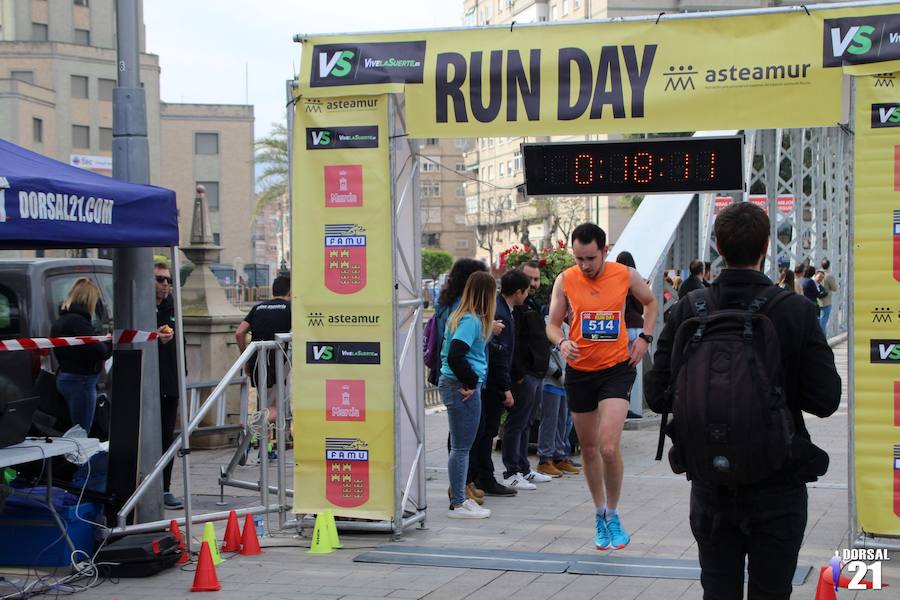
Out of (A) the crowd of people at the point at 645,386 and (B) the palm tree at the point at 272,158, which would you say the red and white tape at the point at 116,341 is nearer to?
(A) the crowd of people at the point at 645,386

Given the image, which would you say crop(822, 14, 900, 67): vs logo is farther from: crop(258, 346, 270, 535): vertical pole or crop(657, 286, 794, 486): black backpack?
crop(258, 346, 270, 535): vertical pole

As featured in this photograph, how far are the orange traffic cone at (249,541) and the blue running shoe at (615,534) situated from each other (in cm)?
235

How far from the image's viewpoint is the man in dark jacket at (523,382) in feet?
32.8

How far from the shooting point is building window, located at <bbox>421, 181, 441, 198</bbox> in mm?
101250

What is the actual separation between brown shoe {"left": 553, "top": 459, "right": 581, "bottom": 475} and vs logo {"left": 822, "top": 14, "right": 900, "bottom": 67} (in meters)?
4.99

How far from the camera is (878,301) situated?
7156 mm

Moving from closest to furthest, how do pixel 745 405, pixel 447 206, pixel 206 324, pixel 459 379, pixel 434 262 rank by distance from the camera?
pixel 745 405 → pixel 459 379 → pixel 206 324 → pixel 434 262 → pixel 447 206

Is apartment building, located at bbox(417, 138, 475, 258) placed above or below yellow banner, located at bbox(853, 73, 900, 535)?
above

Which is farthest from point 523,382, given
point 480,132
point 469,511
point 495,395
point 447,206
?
point 447,206

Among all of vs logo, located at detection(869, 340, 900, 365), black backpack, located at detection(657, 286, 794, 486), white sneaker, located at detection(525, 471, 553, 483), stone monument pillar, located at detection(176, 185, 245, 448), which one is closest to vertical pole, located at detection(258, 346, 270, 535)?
white sneaker, located at detection(525, 471, 553, 483)

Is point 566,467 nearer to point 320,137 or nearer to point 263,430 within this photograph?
point 263,430

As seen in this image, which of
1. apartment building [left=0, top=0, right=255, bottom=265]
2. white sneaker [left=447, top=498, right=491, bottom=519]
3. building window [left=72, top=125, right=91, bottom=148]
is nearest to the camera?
white sneaker [left=447, top=498, right=491, bottom=519]

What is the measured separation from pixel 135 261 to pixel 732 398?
201 inches

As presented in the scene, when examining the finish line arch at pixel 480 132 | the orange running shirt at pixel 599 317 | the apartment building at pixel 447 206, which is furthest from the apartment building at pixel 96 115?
the orange running shirt at pixel 599 317
